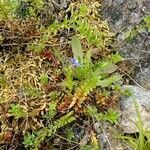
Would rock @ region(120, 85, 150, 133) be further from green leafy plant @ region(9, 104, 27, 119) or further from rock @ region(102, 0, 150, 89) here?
green leafy plant @ region(9, 104, 27, 119)

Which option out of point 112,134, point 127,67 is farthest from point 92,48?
point 112,134

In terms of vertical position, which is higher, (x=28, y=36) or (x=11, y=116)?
(x=28, y=36)

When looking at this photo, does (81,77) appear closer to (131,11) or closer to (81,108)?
(81,108)

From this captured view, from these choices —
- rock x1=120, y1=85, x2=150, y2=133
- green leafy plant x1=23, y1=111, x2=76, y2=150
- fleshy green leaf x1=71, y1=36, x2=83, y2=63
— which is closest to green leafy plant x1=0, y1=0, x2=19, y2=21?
fleshy green leaf x1=71, y1=36, x2=83, y2=63

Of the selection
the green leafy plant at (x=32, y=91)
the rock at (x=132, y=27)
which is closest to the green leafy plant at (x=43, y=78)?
the green leafy plant at (x=32, y=91)

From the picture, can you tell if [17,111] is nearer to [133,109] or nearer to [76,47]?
[76,47]

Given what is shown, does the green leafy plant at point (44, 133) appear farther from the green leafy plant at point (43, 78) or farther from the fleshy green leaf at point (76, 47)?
the fleshy green leaf at point (76, 47)

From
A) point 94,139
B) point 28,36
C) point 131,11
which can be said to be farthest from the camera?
point 131,11

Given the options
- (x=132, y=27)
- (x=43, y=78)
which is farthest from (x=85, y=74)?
(x=132, y=27)
